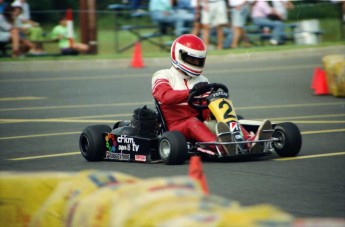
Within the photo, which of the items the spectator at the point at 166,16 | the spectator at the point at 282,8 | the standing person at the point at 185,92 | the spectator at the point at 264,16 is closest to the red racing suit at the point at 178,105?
the standing person at the point at 185,92

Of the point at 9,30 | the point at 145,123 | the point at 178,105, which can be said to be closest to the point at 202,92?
the point at 178,105

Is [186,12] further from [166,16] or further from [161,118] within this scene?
[161,118]

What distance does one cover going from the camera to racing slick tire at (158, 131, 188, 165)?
382 inches

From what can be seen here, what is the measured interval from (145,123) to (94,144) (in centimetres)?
62

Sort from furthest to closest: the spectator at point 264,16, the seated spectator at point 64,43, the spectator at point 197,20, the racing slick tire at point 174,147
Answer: the spectator at point 264,16, the spectator at point 197,20, the seated spectator at point 64,43, the racing slick tire at point 174,147

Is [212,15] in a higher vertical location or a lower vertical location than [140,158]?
lower

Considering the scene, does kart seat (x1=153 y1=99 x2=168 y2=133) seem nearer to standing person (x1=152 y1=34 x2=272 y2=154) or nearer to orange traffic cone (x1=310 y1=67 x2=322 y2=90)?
standing person (x1=152 y1=34 x2=272 y2=154)

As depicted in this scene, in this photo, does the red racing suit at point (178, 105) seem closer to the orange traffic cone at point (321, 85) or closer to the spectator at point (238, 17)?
the orange traffic cone at point (321, 85)

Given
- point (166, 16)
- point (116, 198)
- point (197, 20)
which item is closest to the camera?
point (116, 198)

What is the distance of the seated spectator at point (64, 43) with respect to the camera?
25.2m

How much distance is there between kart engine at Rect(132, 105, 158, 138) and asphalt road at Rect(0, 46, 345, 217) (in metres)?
0.39

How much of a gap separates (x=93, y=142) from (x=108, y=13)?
16.4 m

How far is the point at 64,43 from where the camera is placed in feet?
84.5

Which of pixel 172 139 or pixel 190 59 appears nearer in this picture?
pixel 172 139
